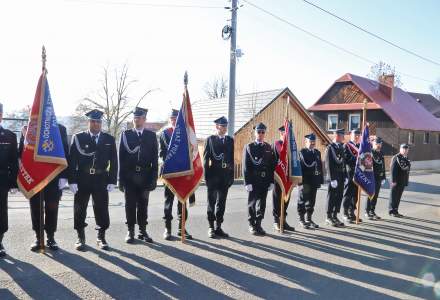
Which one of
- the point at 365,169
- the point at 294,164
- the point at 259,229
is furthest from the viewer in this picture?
the point at 365,169

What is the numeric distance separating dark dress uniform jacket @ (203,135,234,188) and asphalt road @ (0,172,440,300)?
1.02 metres

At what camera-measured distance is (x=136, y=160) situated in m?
6.03

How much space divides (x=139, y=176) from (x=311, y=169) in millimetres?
3535

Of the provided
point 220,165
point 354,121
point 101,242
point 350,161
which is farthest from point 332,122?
point 101,242

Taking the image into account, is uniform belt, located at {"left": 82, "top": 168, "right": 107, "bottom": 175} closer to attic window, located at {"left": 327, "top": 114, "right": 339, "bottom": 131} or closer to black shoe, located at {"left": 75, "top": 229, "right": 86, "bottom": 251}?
black shoe, located at {"left": 75, "top": 229, "right": 86, "bottom": 251}

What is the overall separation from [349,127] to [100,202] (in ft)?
102

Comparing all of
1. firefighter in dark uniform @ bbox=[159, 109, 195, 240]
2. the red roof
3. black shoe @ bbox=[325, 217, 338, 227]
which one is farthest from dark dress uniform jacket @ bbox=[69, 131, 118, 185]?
the red roof

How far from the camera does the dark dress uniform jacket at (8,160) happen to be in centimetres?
531

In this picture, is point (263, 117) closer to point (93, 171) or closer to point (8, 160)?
point (93, 171)

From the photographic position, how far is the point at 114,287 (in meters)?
4.27

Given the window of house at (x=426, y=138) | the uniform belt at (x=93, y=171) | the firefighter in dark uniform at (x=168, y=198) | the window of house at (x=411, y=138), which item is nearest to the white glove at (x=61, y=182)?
the uniform belt at (x=93, y=171)

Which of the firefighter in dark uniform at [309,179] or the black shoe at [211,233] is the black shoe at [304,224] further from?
the black shoe at [211,233]

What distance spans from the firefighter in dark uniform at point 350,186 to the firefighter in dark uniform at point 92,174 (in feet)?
17.6

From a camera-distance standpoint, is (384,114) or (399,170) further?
(384,114)
